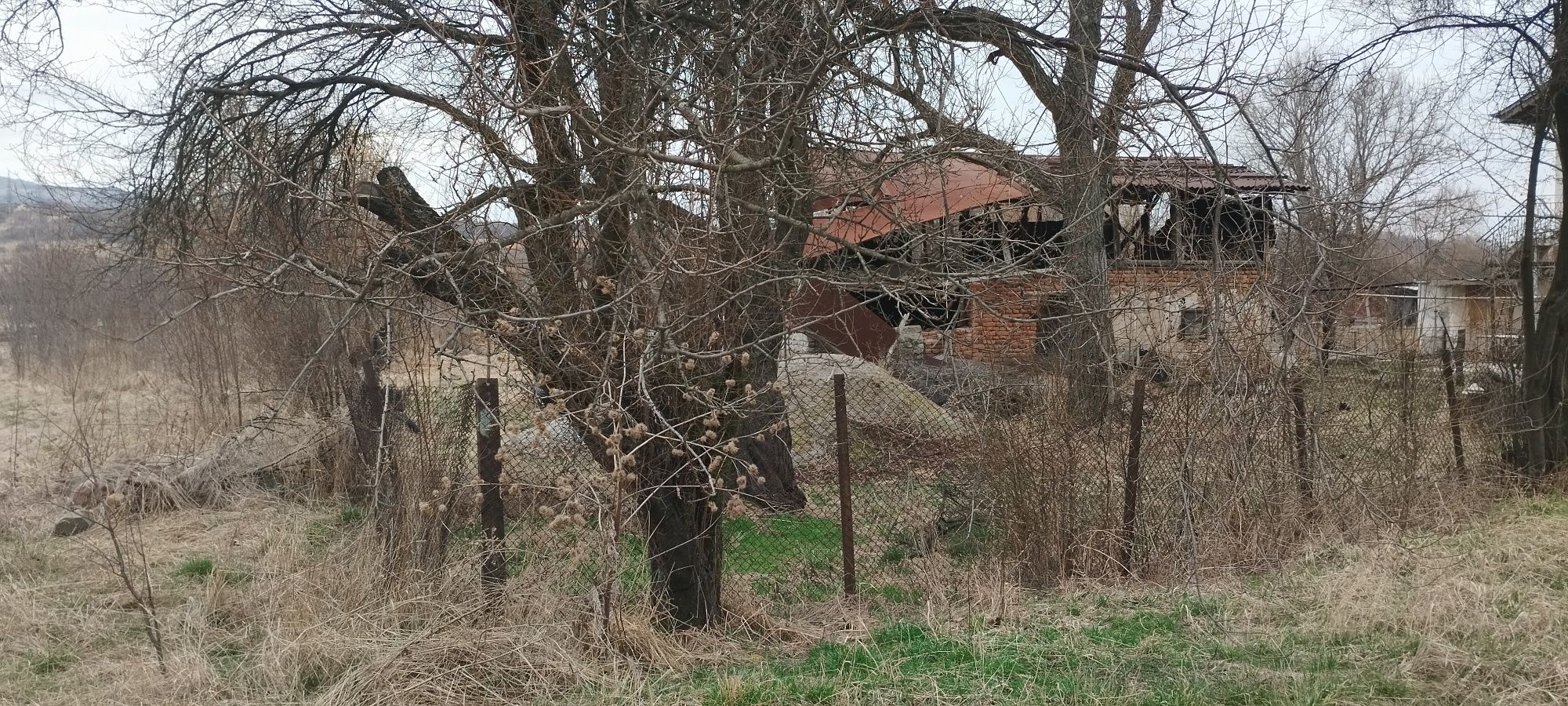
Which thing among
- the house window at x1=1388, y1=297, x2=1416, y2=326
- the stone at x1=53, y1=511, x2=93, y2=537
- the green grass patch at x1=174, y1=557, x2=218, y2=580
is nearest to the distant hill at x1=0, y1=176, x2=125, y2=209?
the stone at x1=53, y1=511, x2=93, y2=537

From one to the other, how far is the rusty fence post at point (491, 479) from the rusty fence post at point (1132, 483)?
3.76 metres

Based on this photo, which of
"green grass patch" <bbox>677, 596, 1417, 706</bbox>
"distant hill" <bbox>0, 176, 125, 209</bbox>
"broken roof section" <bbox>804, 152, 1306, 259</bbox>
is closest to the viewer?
"green grass patch" <bbox>677, 596, 1417, 706</bbox>

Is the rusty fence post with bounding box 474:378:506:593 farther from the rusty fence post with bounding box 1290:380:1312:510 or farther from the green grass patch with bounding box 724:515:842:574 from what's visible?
the rusty fence post with bounding box 1290:380:1312:510

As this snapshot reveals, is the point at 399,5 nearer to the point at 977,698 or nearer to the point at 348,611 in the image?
the point at 348,611

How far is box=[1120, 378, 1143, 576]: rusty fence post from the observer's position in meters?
6.26

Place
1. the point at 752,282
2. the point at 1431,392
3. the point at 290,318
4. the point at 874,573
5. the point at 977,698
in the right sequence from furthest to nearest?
1. the point at 290,318
2. the point at 1431,392
3. the point at 874,573
4. the point at 752,282
5. the point at 977,698

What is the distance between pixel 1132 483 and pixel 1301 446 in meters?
1.49

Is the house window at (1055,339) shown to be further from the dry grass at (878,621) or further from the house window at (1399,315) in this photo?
the house window at (1399,315)

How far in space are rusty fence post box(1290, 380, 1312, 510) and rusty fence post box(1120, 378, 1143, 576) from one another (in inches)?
48.3

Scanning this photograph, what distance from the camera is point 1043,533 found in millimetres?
6289

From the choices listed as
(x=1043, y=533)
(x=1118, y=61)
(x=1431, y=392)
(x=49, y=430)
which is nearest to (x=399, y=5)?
(x=1118, y=61)

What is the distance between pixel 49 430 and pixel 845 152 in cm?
1168

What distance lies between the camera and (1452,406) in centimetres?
815

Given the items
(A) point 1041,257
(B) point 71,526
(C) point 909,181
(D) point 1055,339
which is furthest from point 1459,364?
(B) point 71,526
